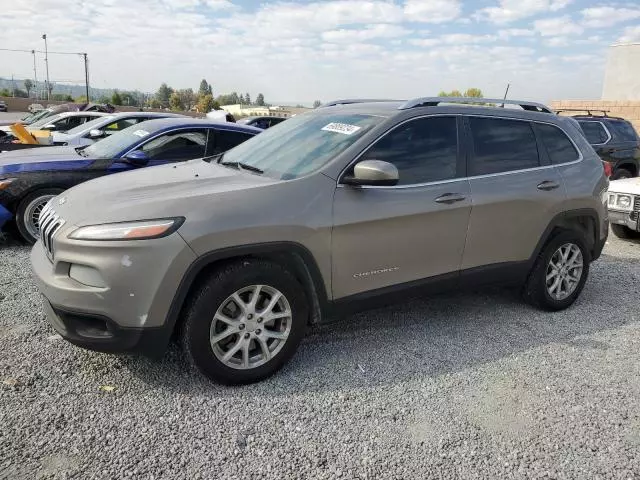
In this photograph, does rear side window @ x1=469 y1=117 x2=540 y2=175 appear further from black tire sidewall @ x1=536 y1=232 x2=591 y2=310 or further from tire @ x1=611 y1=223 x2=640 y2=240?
tire @ x1=611 y1=223 x2=640 y2=240

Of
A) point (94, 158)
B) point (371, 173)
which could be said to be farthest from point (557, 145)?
point (94, 158)

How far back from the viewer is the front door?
11.1ft

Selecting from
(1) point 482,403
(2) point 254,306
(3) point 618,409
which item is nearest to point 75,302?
(2) point 254,306

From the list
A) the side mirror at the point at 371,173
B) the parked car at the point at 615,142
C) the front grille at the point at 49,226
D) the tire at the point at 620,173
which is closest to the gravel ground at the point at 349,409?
the front grille at the point at 49,226

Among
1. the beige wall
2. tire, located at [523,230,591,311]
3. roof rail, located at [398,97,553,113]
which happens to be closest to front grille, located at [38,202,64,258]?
roof rail, located at [398,97,553,113]

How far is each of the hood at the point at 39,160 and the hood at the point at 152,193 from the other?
253 centimetres

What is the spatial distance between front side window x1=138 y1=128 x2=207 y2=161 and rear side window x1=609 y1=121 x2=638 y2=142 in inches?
344

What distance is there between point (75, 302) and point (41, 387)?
0.67 metres

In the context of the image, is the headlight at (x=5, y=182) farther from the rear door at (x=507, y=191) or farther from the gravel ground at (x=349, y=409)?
the rear door at (x=507, y=191)

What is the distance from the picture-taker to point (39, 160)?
5.99 metres

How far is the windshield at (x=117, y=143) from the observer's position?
645 centimetres

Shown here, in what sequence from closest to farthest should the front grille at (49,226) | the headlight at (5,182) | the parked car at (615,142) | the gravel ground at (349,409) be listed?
1. the gravel ground at (349,409)
2. the front grille at (49,226)
3. the headlight at (5,182)
4. the parked car at (615,142)

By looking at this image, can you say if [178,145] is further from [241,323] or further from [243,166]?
[241,323]

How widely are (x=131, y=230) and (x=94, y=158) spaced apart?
392 cm
